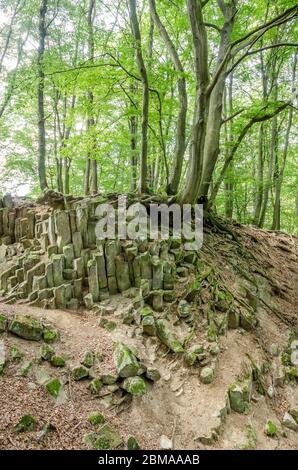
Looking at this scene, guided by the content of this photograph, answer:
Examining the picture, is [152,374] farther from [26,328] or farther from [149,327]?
[26,328]

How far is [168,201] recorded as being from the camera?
614 cm

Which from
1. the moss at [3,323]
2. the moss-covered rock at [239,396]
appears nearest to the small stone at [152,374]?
the moss-covered rock at [239,396]

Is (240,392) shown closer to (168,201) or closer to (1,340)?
(1,340)

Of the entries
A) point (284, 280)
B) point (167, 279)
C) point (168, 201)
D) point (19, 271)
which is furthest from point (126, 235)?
point (284, 280)

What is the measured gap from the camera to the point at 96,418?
2.98 m

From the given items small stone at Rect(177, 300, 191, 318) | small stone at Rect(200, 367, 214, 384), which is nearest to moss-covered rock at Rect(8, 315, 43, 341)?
small stone at Rect(177, 300, 191, 318)

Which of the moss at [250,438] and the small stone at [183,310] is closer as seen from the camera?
the moss at [250,438]

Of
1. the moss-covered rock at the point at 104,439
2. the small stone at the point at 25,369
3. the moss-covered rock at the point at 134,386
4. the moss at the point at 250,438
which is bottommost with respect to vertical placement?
the moss at the point at 250,438

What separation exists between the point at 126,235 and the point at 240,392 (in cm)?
283

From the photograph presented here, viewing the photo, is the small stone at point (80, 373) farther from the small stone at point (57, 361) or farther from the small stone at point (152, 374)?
the small stone at point (152, 374)

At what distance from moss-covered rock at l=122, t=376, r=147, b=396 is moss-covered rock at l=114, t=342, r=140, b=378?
64 mm

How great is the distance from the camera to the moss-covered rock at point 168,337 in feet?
12.8

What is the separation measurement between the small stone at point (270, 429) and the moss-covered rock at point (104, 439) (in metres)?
1.70

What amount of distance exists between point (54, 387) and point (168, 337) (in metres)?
1.55
